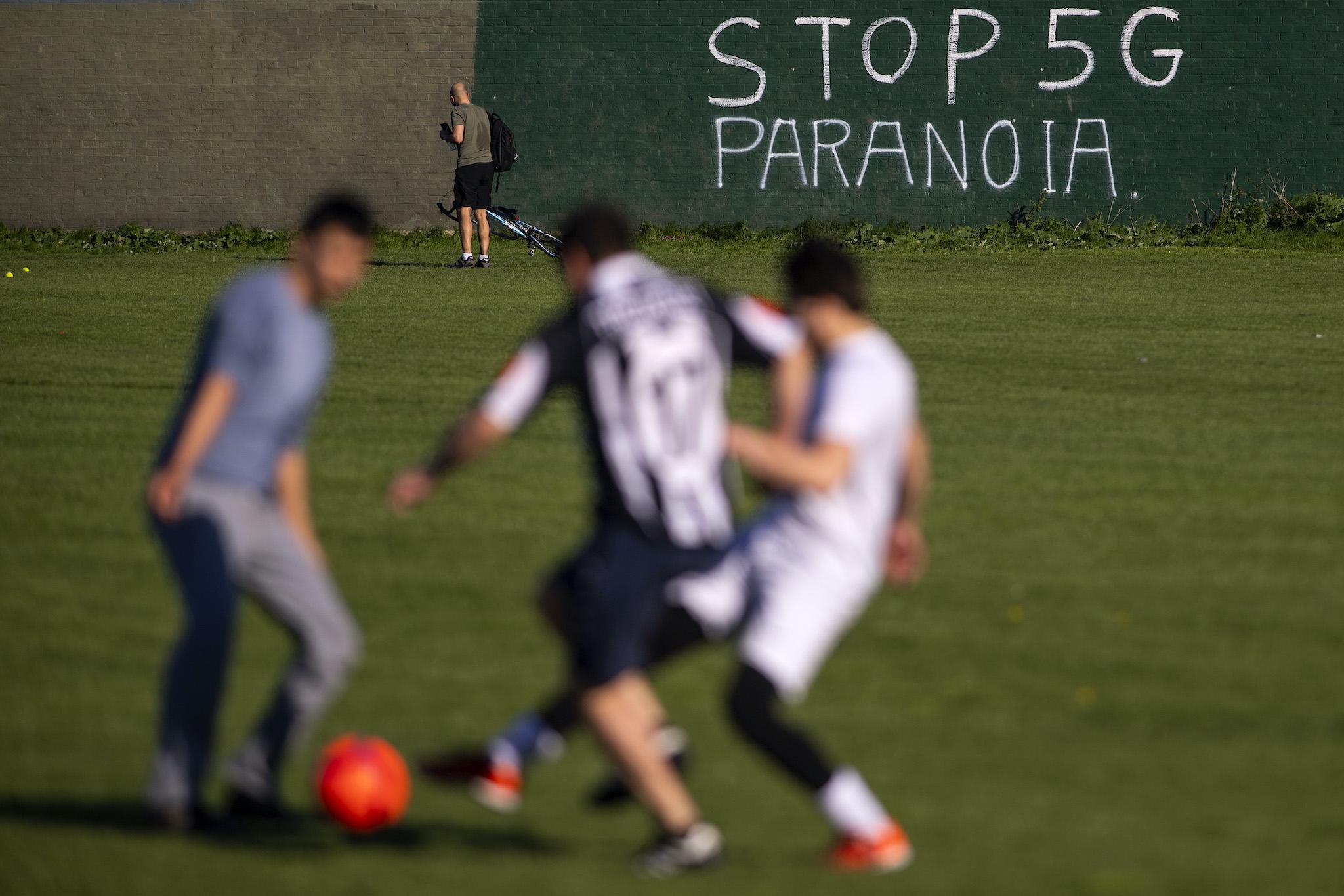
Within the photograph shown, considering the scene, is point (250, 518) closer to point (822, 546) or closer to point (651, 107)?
point (822, 546)

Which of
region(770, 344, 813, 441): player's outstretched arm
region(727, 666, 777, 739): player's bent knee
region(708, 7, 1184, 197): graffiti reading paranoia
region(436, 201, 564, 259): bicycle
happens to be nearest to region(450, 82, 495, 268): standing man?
region(436, 201, 564, 259): bicycle

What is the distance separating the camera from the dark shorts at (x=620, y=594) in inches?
189

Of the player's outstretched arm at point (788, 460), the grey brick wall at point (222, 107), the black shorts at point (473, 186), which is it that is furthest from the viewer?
the grey brick wall at point (222, 107)

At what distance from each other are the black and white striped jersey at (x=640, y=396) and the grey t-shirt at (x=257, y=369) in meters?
0.54

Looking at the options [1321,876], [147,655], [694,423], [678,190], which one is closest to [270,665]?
[147,655]

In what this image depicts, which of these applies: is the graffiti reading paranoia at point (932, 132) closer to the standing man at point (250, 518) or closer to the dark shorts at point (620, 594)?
the standing man at point (250, 518)

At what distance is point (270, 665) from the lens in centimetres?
691

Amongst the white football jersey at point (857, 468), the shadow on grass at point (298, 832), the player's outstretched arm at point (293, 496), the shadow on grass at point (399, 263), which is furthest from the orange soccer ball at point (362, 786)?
the shadow on grass at point (399, 263)

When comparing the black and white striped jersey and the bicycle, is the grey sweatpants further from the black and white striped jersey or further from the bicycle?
the bicycle

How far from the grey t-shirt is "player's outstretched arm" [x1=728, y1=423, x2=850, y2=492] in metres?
1.28

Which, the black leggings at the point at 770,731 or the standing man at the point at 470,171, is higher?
the standing man at the point at 470,171

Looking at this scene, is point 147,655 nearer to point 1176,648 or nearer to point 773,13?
point 1176,648

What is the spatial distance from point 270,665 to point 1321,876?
382cm

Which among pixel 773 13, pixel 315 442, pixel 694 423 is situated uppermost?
pixel 773 13
